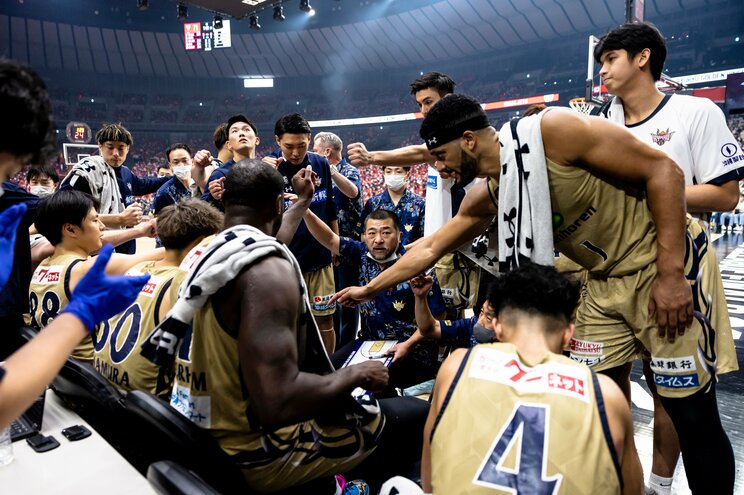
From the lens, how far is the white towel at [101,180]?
366 centimetres

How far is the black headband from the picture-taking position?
173 cm

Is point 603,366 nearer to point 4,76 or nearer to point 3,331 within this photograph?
point 4,76

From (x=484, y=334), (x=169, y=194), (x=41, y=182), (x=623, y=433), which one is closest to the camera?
(x=623, y=433)

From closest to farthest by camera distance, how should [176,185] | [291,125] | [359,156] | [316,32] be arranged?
1. [359,156]
2. [291,125]
3. [176,185]
4. [316,32]

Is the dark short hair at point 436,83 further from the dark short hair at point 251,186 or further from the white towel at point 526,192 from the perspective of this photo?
the dark short hair at point 251,186

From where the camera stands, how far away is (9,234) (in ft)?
3.40

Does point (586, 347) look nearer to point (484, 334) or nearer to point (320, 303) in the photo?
point (484, 334)

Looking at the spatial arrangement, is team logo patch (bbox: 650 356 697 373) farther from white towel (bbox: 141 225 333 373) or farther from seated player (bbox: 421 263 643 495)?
white towel (bbox: 141 225 333 373)

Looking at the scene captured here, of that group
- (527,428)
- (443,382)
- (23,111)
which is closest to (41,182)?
(23,111)

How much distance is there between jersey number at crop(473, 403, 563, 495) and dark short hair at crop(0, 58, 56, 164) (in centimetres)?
106

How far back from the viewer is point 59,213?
2.28m

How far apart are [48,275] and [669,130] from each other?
2.67 m

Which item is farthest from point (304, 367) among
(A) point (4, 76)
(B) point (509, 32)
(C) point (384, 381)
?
(B) point (509, 32)

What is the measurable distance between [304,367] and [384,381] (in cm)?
26
